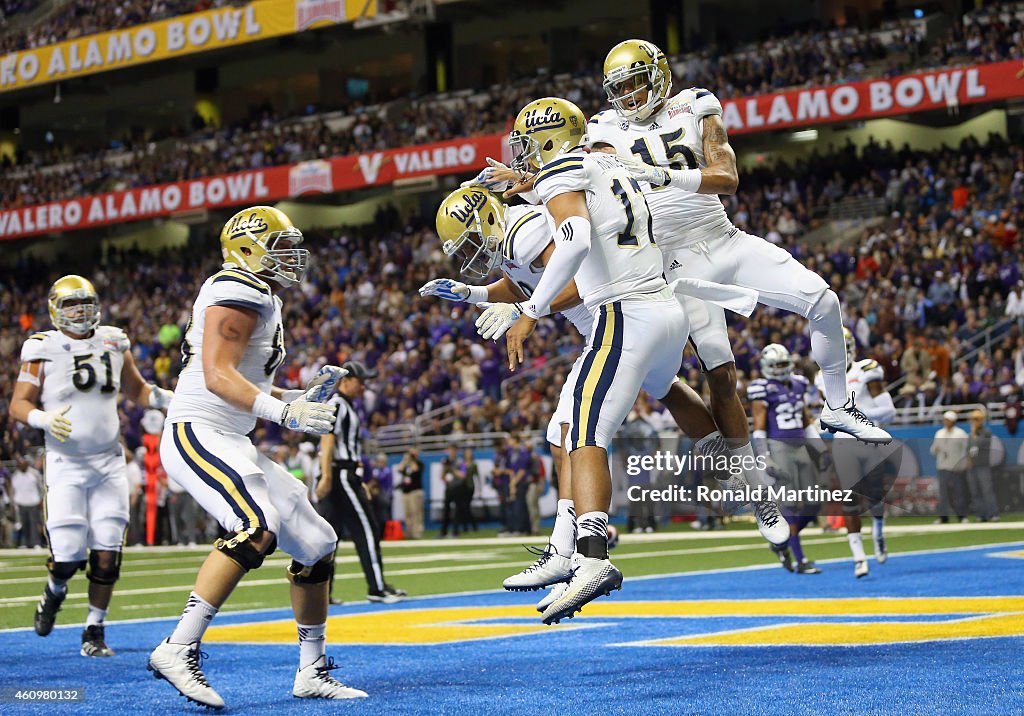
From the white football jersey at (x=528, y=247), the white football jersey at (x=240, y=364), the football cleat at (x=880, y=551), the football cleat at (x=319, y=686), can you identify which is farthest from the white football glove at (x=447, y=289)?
the football cleat at (x=880, y=551)

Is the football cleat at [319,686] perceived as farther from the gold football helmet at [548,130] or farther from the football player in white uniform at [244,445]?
the gold football helmet at [548,130]

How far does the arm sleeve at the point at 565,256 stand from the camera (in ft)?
19.9

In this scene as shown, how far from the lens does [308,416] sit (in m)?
6.27

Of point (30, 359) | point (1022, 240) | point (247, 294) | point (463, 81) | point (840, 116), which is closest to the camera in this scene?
point (247, 294)

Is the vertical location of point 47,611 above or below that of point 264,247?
below

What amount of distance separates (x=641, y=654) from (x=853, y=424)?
1.72 m

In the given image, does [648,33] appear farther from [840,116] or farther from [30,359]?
[30,359]

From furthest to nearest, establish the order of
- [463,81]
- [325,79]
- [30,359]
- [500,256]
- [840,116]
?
[325,79] → [463,81] → [840,116] → [30,359] → [500,256]

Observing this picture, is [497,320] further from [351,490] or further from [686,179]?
[351,490]

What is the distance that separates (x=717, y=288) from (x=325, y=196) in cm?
3096

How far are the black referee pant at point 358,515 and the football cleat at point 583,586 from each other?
574 centimetres

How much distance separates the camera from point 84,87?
41531 mm

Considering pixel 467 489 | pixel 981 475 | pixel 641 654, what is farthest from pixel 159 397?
pixel 467 489

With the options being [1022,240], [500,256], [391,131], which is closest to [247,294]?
[500,256]
